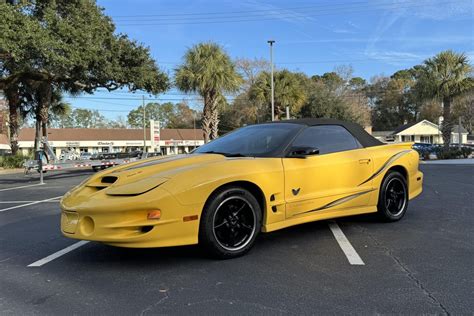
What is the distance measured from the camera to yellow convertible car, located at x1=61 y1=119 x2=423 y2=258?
394 centimetres

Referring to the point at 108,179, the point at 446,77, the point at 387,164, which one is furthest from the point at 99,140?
the point at 108,179

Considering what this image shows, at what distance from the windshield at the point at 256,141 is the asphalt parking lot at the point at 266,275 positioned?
109 cm

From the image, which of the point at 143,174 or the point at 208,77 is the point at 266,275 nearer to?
the point at 143,174

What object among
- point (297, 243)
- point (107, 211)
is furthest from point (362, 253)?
point (107, 211)

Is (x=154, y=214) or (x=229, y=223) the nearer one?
(x=154, y=214)

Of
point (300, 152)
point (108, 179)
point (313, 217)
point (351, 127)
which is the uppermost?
point (351, 127)

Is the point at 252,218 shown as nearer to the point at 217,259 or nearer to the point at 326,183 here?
the point at 217,259

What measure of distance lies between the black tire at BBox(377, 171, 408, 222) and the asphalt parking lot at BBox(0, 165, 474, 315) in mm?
172

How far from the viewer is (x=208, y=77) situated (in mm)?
25031

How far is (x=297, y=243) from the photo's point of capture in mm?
4977

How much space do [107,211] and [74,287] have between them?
701 millimetres

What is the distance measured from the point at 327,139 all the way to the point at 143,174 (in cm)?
243

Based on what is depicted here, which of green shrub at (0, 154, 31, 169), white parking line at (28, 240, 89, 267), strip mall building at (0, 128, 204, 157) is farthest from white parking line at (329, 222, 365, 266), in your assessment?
strip mall building at (0, 128, 204, 157)

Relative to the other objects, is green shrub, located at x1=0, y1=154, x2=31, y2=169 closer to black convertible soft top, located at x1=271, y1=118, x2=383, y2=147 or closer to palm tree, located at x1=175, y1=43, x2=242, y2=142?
palm tree, located at x1=175, y1=43, x2=242, y2=142
